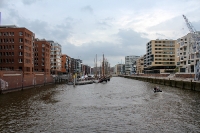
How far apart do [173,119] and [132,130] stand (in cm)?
752

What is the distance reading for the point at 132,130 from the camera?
21953mm

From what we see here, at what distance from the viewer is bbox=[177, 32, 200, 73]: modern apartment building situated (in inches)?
4281

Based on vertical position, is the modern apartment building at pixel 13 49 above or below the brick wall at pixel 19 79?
above

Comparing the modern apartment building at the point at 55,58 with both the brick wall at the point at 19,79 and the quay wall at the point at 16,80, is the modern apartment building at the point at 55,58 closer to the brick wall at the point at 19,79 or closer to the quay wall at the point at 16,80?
the brick wall at the point at 19,79

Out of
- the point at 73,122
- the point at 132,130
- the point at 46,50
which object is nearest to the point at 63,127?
the point at 73,122

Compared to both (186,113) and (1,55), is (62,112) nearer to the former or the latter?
(186,113)

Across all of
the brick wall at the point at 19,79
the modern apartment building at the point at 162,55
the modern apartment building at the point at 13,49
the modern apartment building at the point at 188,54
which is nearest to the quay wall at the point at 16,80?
the brick wall at the point at 19,79

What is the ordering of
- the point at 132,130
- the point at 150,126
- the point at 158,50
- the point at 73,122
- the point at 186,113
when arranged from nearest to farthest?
the point at 132,130
the point at 150,126
the point at 73,122
the point at 186,113
the point at 158,50

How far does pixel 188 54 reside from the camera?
11919 cm

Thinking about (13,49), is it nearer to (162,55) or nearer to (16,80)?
(16,80)

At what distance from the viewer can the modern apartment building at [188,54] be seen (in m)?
109

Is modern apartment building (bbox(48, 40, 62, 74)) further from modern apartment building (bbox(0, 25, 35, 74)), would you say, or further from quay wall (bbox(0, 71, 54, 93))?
modern apartment building (bbox(0, 25, 35, 74))

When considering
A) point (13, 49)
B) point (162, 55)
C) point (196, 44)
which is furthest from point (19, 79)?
point (162, 55)

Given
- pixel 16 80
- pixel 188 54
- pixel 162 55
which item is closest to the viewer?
pixel 16 80
